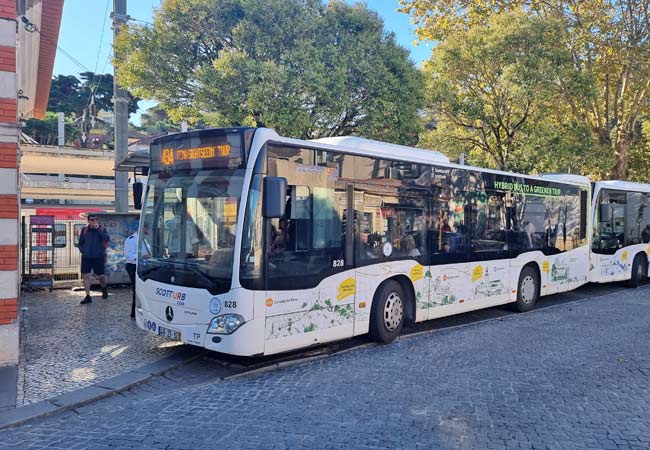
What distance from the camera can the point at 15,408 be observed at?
523 cm

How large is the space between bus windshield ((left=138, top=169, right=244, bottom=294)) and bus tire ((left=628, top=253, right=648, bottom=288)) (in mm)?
13315

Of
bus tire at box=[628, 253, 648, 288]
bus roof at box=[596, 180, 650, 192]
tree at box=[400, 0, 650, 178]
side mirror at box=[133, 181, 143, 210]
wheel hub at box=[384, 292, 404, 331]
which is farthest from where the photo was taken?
tree at box=[400, 0, 650, 178]

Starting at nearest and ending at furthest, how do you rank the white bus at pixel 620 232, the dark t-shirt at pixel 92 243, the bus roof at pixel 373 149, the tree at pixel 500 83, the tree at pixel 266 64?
the bus roof at pixel 373 149, the dark t-shirt at pixel 92 243, the tree at pixel 266 64, the white bus at pixel 620 232, the tree at pixel 500 83

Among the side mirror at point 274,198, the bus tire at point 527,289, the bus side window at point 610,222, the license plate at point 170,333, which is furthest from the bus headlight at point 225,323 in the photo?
the bus side window at point 610,222

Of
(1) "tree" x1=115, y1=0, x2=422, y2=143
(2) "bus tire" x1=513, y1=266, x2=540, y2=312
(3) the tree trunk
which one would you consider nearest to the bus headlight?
(1) "tree" x1=115, y1=0, x2=422, y2=143

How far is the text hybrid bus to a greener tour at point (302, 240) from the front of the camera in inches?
245

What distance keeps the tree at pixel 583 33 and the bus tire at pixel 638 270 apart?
3784mm

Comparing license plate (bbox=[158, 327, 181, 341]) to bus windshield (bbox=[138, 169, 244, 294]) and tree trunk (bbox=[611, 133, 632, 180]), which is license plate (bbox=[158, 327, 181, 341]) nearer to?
bus windshield (bbox=[138, 169, 244, 294])

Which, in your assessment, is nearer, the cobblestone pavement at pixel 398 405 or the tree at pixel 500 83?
the cobblestone pavement at pixel 398 405

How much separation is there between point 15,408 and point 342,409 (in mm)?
3255

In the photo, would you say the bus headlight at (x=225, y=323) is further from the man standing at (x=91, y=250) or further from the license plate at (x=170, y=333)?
the man standing at (x=91, y=250)

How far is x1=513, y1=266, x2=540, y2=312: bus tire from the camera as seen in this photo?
11.0 m

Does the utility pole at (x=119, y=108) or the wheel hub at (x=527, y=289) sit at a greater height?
the utility pole at (x=119, y=108)

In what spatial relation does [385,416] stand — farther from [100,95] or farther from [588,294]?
[100,95]
